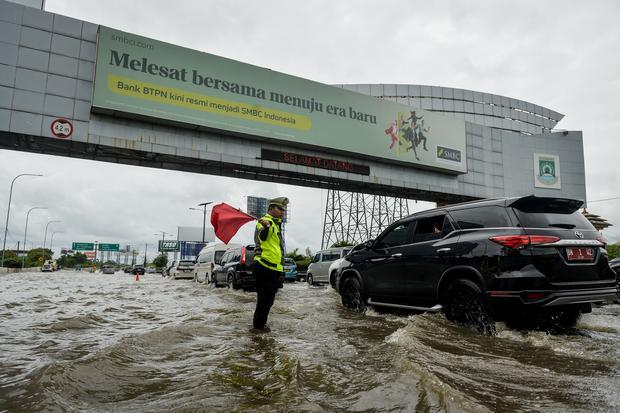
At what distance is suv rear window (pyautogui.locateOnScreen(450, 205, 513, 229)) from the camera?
4.76 m

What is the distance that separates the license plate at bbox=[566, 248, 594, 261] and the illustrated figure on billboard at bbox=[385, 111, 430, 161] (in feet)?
61.8

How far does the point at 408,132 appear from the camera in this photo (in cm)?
2406

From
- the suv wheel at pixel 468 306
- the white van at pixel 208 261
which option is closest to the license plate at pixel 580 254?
the suv wheel at pixel 468 306

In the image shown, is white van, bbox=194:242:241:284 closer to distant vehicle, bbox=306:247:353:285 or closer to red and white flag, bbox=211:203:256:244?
distant vehicle, bbox=306:247:353:285

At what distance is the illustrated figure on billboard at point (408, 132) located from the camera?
2348cm

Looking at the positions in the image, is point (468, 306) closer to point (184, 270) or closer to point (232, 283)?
point (232, 283)

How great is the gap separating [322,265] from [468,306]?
540 inches

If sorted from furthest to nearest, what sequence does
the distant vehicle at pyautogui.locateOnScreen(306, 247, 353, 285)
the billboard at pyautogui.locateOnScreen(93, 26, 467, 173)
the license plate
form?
the distant vehicle at pyautogui.locateOnScreen(306, 247, 353, 285)
the billboard at pyautogui.locateOnScreen(93, 26, 467, 173)
the license plate

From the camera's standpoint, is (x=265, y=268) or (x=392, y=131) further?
(x=392, y=131)

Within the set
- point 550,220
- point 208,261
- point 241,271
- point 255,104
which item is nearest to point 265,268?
point 550,220

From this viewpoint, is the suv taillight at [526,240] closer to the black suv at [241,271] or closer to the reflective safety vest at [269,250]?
the reflective safety vest at [269,250]

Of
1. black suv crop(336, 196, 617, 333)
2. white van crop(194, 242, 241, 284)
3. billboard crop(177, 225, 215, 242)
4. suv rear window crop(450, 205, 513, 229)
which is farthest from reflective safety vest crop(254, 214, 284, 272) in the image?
billboard crop(177, 225, 215, 242)

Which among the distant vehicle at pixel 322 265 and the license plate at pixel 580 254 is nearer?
the license plate at pixel 580 254

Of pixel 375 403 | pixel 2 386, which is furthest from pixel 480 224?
pixel 2 386
